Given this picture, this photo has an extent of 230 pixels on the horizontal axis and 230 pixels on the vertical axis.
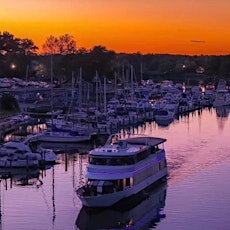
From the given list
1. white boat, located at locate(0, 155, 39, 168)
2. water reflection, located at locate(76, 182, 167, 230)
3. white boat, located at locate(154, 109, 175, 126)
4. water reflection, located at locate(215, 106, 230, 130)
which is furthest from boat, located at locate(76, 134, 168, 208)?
white boat, located at locate(154, 109, 175, 126)

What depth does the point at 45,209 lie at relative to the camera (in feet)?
83.9

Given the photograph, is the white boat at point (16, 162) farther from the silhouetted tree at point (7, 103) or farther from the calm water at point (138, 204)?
the silhouetted tree at point (7, 103)

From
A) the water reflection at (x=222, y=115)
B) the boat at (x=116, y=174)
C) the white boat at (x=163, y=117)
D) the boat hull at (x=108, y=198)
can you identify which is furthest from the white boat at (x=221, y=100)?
the boat hull at (x=108, y=198)

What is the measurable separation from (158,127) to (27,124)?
10461 mm

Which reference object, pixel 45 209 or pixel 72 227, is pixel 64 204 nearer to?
pixel 45 209

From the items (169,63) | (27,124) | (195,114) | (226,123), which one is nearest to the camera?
(27,124)

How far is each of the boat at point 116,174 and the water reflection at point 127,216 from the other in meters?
0.32

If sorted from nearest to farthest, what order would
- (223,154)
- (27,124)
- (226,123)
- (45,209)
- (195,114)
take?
(45,209) < (223,154) < (27,124) < (226,123) < (195,114)

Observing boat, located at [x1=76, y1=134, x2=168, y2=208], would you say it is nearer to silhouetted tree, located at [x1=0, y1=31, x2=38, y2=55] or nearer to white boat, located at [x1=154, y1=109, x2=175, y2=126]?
white boat, located at [x1=154, y1=109, x2=175, y2=126]

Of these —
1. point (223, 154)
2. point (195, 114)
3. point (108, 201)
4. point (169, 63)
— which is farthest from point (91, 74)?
point (169, 63)

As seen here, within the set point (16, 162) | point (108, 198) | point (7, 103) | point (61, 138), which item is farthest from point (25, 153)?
point (7, 103)

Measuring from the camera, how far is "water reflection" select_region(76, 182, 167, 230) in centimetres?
2356

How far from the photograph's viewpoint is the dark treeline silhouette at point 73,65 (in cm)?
8327

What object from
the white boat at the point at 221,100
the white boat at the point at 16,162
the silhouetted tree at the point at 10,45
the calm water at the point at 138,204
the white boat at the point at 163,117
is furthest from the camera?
the silhouetted tree at the point at 10,45
